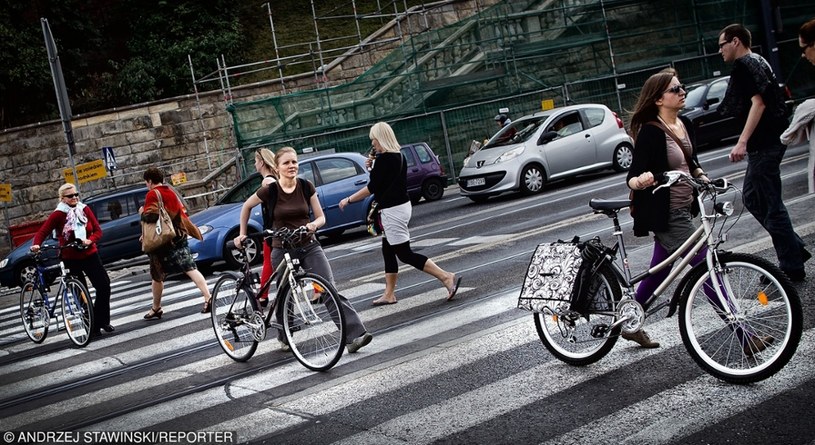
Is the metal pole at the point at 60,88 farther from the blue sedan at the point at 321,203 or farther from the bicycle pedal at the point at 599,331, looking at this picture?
the bicycle pedal at the point at 599,331

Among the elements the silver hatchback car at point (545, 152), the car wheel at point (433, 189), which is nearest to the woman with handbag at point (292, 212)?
the silver hatchback car at point (545, 152)

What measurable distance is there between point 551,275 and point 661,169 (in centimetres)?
98

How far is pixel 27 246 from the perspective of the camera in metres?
19.6

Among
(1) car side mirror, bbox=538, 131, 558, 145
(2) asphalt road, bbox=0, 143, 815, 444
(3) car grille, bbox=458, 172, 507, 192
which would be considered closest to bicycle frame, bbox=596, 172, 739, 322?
(2) asphalt road, bbox=0, 143, 815, 444

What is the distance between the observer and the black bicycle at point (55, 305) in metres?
9.98

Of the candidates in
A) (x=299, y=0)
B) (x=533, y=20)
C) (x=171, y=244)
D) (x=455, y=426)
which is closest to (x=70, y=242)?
(x=171, y=244)

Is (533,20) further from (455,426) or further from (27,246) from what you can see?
(455,426)

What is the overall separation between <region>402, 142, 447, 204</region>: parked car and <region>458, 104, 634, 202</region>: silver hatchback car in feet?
8.91

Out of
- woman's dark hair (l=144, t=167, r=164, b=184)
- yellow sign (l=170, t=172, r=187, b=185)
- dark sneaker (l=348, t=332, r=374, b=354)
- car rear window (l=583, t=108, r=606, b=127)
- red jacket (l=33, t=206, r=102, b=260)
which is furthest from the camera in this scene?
yellow sign (l=170, t=172, r=187, b=185)

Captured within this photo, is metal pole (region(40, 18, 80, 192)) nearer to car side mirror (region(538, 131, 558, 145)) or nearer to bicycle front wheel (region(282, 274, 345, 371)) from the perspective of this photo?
car side mirror (region(538, 131, 558, 145))

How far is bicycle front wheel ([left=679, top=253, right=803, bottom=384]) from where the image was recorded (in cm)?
491

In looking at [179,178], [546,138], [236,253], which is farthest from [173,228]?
[179,178]

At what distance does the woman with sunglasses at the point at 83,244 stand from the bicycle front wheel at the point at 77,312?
0.24m

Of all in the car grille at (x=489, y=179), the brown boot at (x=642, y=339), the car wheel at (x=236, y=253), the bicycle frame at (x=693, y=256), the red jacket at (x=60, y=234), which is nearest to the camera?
the bicycle frame at (x=693, y=256)
